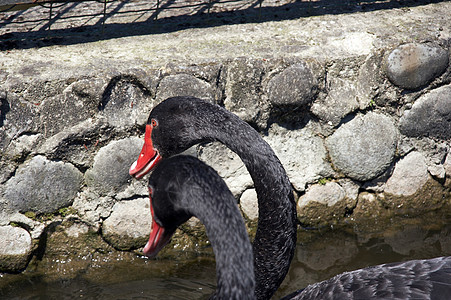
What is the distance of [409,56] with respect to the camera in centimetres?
347

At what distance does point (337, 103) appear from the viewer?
11.4 feet

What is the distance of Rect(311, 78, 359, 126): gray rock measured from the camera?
3.47 m

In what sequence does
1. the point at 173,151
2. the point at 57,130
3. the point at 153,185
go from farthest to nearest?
1. the point at 57,130
2. the point at 173,151
3. the point at 153,185

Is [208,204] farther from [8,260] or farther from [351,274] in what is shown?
[8,260]

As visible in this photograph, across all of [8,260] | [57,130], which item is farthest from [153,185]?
[8,260]

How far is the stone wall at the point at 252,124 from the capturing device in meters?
3.17

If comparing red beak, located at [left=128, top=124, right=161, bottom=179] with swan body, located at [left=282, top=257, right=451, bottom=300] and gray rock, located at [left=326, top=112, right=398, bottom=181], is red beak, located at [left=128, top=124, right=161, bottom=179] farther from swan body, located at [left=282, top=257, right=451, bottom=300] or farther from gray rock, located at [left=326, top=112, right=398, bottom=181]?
gray rock, located at [left=326, top=112, right=398, bottom=181]

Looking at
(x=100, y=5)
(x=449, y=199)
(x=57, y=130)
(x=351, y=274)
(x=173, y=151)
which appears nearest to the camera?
(x=351, y=274)

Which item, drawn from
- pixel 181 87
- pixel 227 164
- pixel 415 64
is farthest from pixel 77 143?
pixel 415 64

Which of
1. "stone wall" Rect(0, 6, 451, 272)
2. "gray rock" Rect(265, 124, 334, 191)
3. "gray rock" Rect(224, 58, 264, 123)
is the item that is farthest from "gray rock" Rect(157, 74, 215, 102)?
"gray rock" Rect(265, 124, 334, 191)

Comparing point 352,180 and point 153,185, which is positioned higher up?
point 153,185

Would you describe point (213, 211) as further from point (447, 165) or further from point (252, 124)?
point (447, 165)

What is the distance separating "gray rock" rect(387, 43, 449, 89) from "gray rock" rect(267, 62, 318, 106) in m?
0.52

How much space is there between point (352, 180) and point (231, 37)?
1.17 metres
